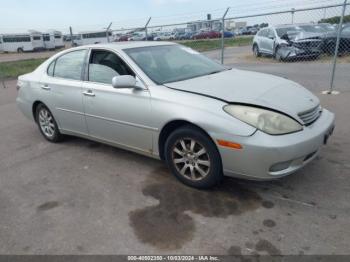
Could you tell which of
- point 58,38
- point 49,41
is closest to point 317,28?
point 49,41

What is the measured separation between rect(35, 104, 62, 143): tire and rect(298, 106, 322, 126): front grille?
11.9ft

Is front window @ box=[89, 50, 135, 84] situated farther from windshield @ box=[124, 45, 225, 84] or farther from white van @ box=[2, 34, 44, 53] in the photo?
white van @ box=[2, 34, 44, 53]

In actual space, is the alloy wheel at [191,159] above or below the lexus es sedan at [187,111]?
below

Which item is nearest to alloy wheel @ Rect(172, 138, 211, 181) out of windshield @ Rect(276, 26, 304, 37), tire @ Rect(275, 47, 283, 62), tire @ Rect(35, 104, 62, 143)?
tire @ Rect(35, 104, 62, 143)

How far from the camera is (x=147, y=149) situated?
395cm

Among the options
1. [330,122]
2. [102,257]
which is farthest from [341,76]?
[102,257]

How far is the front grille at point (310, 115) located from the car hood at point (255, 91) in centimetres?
3

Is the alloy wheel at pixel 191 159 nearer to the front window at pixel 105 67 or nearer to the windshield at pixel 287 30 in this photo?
the front window at pixel 105 67

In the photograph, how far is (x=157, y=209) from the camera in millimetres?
3305

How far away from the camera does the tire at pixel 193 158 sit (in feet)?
10.9

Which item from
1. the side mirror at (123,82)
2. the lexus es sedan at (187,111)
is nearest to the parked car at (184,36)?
the lexus es sedan at (187,111)

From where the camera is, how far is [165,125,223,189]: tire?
333cm

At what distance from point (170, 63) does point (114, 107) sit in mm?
892

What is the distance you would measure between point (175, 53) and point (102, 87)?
1.09 meters
